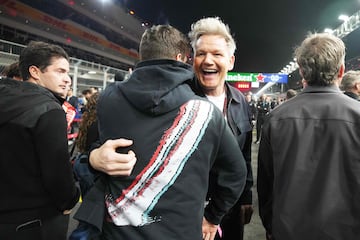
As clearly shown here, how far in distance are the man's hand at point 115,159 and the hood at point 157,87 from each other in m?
0.17

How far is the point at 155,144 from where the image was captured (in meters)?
1.19

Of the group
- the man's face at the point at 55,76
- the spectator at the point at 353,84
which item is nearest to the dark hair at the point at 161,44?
the man's face at the point at 55,76

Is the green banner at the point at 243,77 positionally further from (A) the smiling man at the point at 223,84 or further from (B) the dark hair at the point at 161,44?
(B) the dark hair at the point at 161,44

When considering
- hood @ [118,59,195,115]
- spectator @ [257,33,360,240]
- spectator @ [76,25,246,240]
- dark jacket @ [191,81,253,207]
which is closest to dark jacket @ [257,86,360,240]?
spectator @ [257,33,360,240]

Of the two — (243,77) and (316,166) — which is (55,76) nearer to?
(316,166)

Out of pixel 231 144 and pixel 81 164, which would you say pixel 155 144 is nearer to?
Answer: pixel 231 144

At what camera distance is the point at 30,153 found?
5.58 feet

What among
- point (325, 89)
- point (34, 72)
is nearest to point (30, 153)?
point (34, 72)

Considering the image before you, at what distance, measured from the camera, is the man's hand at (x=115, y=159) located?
1.13 metres

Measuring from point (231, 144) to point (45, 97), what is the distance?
1.18m

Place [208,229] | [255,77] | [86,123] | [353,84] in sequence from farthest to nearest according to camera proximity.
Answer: [255,77] → [353,84] → [86,123] → [208,229]

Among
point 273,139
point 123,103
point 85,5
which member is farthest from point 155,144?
point 85,5

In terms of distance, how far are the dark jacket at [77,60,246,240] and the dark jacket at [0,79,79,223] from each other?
62 centimetres

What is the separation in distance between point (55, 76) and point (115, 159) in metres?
1.28
